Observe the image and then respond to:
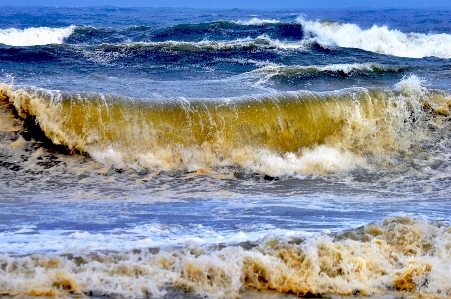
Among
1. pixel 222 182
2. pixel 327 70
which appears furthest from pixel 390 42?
pixel 222 182

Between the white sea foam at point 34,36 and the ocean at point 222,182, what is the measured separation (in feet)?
30.9

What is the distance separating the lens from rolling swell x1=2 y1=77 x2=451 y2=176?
9211 mm

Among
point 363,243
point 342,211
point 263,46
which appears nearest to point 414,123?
point 342,211

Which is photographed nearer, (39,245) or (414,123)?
(39,245)

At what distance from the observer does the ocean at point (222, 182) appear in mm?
4477

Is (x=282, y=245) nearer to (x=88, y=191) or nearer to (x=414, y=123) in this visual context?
(x=88, y=191)

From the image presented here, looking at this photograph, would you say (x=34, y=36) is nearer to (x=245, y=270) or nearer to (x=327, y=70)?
(x=327, y=70)

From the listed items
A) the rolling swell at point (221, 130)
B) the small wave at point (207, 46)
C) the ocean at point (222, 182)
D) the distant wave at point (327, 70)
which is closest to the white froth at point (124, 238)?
the ocean at point (222, 182)

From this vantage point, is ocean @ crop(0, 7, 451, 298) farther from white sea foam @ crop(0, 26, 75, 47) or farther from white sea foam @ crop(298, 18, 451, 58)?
white sea foam @ crop(0, 26, 75, 47)

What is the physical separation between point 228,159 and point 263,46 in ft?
44.0

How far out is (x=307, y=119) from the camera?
10312 millimetres

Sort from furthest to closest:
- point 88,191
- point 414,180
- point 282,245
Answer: point 414,180 < point 88,191 < point 282,245

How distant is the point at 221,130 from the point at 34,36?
21.1 m

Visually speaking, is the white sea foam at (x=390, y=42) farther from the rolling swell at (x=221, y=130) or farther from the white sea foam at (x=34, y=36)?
the rolling swell at (x=221, y=130)
